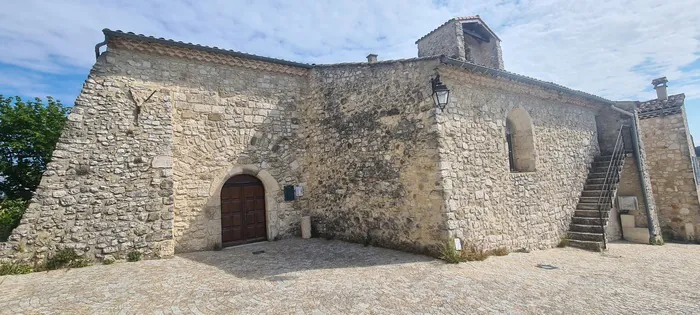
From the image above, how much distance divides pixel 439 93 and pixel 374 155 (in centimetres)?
213

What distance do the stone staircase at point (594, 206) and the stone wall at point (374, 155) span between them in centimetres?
468

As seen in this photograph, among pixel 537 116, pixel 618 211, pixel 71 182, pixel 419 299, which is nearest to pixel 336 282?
pixel 419 299

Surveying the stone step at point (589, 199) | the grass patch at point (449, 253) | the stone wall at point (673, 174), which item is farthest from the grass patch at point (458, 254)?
the stone wall at point (673, 174)

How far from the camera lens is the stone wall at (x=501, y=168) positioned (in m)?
6.84

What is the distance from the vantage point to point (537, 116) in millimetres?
8758

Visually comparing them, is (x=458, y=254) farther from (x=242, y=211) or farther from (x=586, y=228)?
(x=242, y=211)

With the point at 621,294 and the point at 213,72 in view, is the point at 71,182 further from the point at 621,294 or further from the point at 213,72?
the point at 621,294

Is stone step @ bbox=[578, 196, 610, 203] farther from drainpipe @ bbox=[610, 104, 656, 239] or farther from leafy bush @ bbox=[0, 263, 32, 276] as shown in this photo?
leafy bush @ bbox=[0, 263, 32, 276]

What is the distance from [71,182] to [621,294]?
31.0ft

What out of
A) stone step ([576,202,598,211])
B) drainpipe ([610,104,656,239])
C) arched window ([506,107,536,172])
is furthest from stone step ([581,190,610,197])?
arched window ([506,107,536,172])

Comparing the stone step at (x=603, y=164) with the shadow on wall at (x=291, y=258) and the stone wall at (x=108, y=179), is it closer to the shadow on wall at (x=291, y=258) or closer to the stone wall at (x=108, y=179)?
the shadow on wall at (x=291, y=258)

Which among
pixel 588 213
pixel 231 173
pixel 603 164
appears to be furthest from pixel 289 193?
pixel 603 164

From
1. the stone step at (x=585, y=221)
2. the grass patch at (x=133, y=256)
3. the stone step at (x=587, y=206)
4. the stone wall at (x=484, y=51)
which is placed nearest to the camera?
the grass patch at (x=133, y=256)

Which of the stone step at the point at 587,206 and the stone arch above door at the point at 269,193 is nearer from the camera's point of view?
the stone arch above door at the point at 269,193
